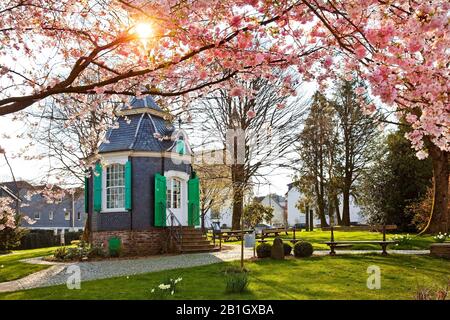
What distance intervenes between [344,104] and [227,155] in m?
13.0

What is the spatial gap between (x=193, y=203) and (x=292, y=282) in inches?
457

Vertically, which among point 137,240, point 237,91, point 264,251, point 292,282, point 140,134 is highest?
point 140,134

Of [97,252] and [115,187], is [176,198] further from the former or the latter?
[97,252]

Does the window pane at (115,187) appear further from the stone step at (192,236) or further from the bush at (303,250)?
the bush at (303,250)

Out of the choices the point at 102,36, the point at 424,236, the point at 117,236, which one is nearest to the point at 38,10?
the point at 102,36

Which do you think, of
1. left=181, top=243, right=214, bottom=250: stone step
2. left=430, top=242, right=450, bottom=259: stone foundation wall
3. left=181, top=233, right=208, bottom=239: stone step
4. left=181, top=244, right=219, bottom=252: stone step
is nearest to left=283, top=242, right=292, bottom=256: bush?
left=430, top=242, right=450, bottom=259: stone foundation wall

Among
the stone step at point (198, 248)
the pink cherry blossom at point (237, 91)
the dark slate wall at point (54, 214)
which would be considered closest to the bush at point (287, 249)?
the stone step at point (198, 248)

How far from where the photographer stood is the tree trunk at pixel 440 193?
19.7 m

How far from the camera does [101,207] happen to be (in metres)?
19.5

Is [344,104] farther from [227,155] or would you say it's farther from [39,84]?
[39,84]

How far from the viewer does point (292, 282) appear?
9844mm

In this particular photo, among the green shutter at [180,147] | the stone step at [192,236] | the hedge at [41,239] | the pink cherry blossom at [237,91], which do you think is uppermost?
the green shutter at [180,147]

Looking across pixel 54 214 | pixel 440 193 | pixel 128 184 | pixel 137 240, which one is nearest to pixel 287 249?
pixel 137 240

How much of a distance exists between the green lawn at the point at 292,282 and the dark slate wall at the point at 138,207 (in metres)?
6.56
